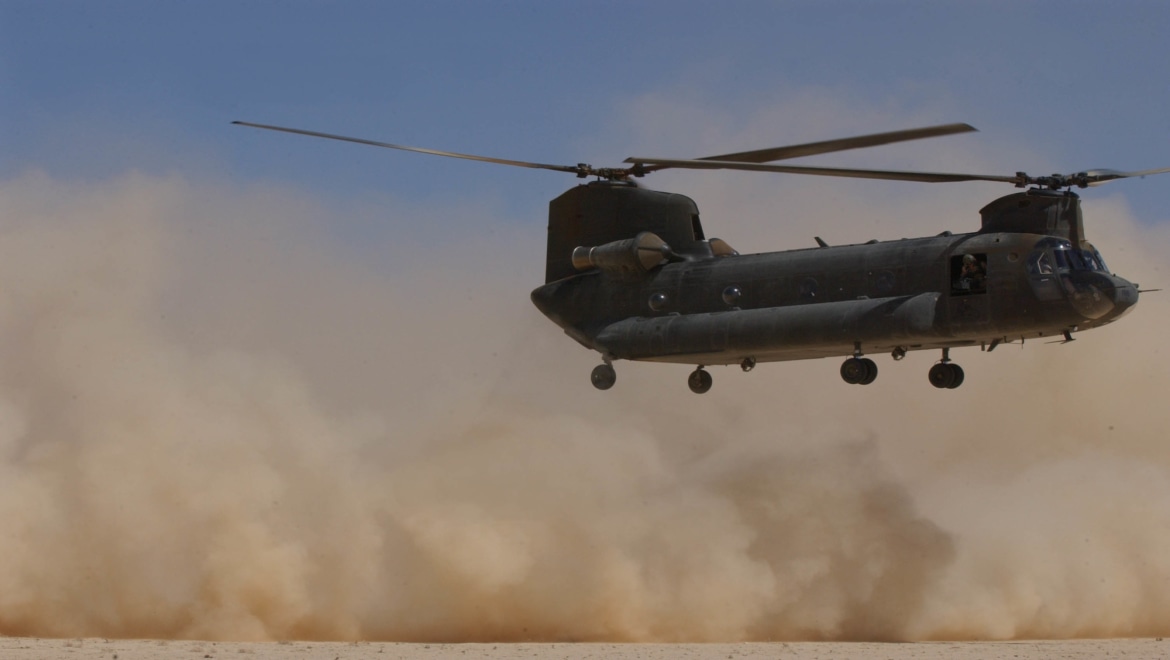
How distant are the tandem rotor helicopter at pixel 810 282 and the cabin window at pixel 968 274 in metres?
0.02

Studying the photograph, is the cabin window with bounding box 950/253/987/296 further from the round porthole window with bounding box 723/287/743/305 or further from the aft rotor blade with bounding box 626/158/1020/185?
the round porthole window with bounding box 723/287/743/305

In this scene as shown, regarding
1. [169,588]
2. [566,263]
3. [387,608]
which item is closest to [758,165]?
[566,263]

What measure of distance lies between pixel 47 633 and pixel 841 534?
16.2 m

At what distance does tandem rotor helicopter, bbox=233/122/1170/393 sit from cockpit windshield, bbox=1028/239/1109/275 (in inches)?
0.9

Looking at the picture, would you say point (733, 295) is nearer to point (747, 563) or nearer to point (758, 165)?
point (758, 165)

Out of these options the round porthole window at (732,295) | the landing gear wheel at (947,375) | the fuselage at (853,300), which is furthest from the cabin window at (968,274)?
the round porthole window at (732,295)

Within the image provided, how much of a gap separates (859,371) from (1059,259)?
3.92 metres

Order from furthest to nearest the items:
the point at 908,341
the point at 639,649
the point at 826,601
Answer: the point at 826,601 → the point at 639,649 → the point at 908,341

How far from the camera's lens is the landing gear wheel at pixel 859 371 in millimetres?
30453

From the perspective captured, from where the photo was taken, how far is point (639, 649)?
33.2 m

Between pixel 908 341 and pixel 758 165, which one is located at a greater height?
pixel 758 165

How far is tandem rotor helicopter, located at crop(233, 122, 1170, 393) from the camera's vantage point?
2886cm

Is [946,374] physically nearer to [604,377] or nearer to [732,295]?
[732,295]

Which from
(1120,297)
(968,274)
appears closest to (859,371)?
(968,274)
